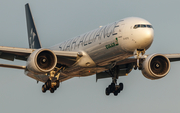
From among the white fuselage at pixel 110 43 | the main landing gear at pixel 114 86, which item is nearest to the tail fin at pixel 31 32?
the white fuselage at pixel 110 43

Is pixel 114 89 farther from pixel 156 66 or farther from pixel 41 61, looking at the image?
pixel 41 61

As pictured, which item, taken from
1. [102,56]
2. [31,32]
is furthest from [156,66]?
[31,32]

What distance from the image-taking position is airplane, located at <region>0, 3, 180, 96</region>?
100 ft

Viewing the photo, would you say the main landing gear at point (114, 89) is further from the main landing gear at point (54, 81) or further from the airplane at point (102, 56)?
the main landing gear at point (54, 81)

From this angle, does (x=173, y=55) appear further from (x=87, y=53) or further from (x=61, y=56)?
(x=61, y=56)

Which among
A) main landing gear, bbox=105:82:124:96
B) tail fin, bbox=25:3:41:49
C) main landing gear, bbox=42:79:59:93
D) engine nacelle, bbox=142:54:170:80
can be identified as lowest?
main landing gear, bbox=42:79:59:93

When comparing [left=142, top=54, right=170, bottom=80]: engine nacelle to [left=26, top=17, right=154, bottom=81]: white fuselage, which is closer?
[left=26, top=17, right=154, bottom=81]: white fuselage

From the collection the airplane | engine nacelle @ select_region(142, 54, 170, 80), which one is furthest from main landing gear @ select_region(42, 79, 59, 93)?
engine nacelle @ select_region(142, 54, 170, 80)

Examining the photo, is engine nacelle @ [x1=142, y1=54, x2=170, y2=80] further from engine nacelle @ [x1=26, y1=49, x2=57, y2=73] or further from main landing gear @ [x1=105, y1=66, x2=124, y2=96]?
engine nacelle @ [x1=26, y1=49, x2=57, y2=73]

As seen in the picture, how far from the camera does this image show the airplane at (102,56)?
30494 mm

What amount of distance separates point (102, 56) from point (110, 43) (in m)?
1.70

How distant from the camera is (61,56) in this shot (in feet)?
111

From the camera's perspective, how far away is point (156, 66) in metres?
34.5

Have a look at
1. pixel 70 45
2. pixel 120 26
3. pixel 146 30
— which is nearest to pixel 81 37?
pixel 70 45
